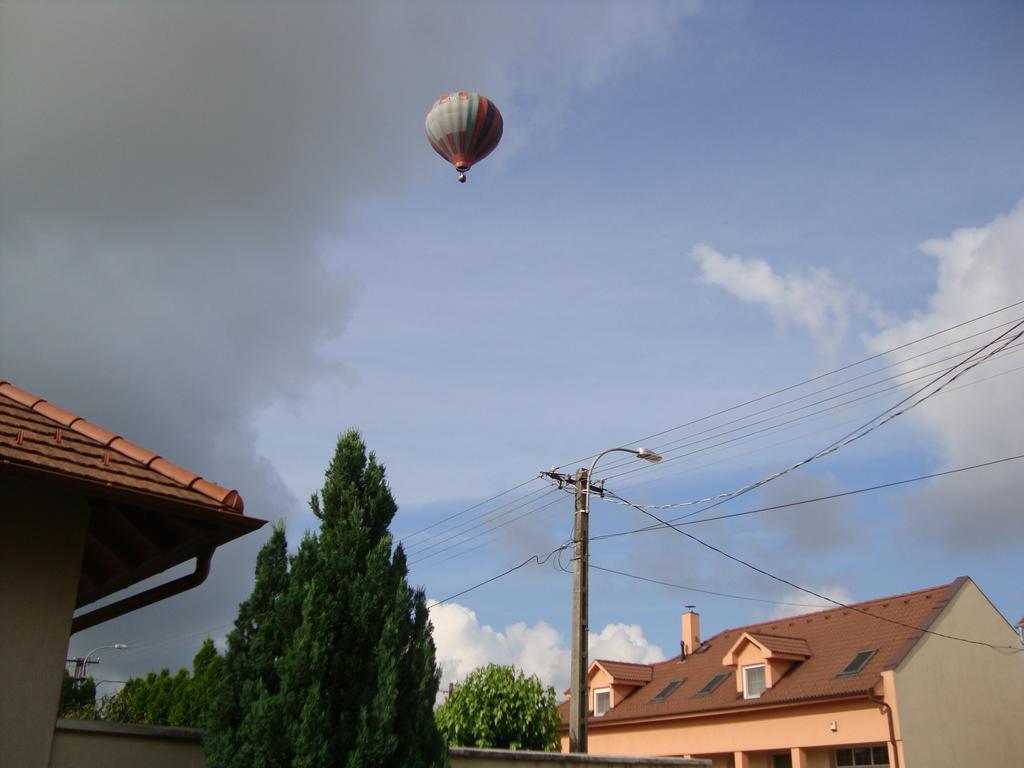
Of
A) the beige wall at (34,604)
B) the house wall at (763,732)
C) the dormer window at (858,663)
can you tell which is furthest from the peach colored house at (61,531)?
the dormer window at (858,663)

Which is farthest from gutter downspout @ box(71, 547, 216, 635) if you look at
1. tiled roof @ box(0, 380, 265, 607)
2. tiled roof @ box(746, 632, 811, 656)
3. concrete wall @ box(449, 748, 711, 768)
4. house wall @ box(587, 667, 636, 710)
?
house wall @ box(587, 667, 636, 710)

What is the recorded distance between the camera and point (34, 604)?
25.5 ft

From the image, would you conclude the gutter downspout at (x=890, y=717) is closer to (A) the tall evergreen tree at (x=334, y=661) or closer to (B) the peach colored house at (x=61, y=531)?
(A) the tall evergreen tree at (x=334, y=661)

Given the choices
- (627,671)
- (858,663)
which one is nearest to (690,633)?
(627,671)

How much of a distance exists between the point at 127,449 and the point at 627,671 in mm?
31369

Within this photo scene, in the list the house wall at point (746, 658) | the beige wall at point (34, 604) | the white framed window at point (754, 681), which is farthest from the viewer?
→ the house wall at point (746, 658)

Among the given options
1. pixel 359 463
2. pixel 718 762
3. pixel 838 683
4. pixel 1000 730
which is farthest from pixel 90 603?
pixel 1000 730

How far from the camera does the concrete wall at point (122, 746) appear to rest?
781 centimetres

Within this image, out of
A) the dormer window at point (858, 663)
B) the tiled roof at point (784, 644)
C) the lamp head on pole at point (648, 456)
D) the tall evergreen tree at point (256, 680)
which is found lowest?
the tall evergreen tree at point (256, 680)

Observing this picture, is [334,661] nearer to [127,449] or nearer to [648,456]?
[127,449]

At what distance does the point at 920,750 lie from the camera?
80.5ft

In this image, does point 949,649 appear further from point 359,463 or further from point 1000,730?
point 359,463

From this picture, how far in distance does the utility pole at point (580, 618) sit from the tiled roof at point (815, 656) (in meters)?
11.9

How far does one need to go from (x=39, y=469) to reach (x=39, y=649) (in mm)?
1573
